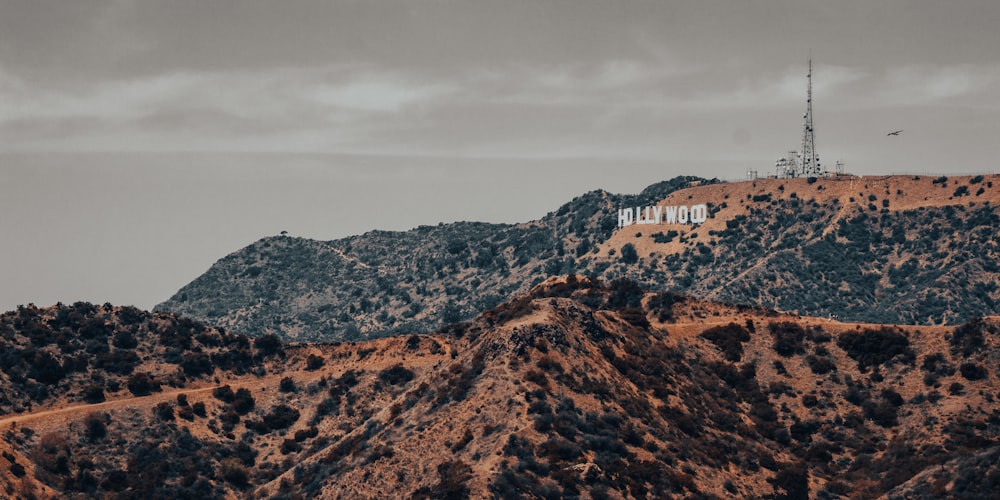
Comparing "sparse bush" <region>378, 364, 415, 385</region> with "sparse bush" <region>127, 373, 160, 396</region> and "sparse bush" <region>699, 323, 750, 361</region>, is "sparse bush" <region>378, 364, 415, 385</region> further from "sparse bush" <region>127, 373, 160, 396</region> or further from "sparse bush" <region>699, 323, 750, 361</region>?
"sparse bush" <region>699, 323, 750, 361</region>

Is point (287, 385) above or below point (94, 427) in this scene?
above

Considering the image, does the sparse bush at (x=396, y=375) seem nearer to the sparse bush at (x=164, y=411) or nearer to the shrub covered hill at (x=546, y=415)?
the shrub covered hill at (x=546, y=415)

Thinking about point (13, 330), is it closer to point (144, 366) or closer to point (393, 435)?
point (144, 366)

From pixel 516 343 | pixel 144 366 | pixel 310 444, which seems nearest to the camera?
pixel 516 343

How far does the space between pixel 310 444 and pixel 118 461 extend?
24.2m

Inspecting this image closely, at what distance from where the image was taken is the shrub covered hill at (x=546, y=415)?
144m

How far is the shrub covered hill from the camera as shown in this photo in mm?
144250

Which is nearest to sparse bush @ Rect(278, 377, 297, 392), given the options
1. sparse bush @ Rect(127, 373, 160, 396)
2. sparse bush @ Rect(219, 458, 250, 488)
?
sparse bush @ Rect(127, 373, 160, 396)

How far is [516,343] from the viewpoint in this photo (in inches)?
6270

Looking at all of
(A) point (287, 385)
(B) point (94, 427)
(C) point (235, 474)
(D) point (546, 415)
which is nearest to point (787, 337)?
(D) point (546, 415)

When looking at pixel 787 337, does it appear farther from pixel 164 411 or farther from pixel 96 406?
pixel 96 406

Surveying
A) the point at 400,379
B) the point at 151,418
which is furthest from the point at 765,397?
the point at 151,418

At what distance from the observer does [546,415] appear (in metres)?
148

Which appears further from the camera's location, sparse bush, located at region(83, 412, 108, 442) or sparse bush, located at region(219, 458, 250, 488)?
sparse bush, located at region(219, 458, 250, 488)
